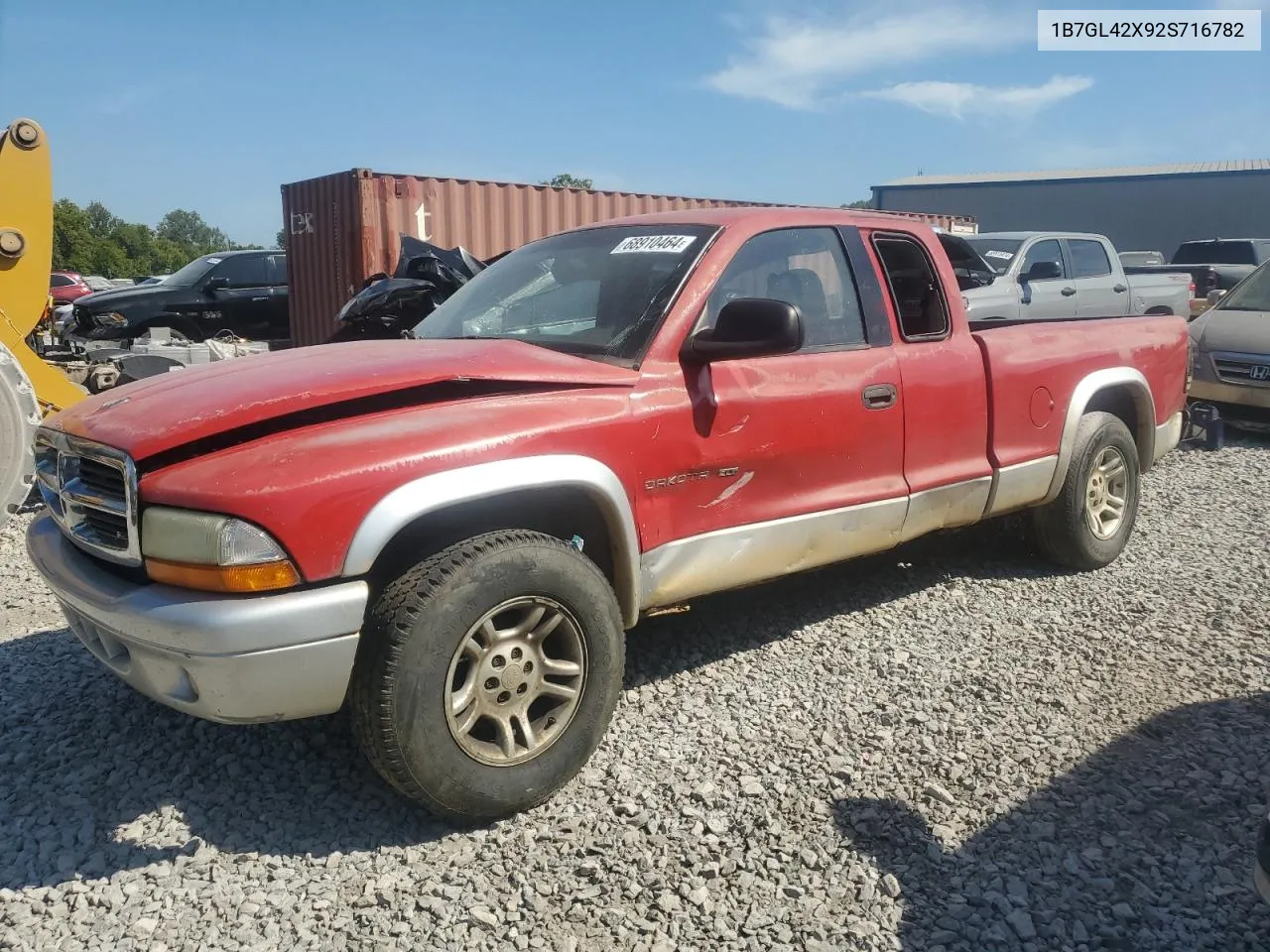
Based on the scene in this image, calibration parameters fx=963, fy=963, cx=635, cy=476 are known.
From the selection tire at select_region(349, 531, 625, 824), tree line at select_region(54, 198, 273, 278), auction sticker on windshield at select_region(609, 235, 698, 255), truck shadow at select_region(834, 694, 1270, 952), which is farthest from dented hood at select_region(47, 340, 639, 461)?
tree line at select_region(54, 198, 273, 278)

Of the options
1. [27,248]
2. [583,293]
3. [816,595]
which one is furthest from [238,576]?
[27,248]

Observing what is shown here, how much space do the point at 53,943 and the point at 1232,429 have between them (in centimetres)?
1020

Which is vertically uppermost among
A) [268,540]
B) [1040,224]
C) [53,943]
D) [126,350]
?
[1040,224]

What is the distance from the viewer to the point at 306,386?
107 inches

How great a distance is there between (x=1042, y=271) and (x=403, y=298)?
293 inches

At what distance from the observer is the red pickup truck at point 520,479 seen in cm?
247

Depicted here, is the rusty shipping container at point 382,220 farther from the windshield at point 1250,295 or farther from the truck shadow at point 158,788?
the truck shadow at point 158,788

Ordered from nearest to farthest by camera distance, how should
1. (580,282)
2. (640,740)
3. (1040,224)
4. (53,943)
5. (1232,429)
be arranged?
(53,943)
(640,740)
(580,282)
(1232,429)
(1040,224)

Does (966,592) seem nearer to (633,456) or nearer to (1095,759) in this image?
(1095,759)

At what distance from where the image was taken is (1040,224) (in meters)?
36.3

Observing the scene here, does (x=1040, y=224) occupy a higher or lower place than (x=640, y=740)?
higher

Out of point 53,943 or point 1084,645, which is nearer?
point 53,943

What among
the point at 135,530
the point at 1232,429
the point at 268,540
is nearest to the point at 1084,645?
the point at 268,540

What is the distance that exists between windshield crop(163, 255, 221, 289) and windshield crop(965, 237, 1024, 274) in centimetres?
945
